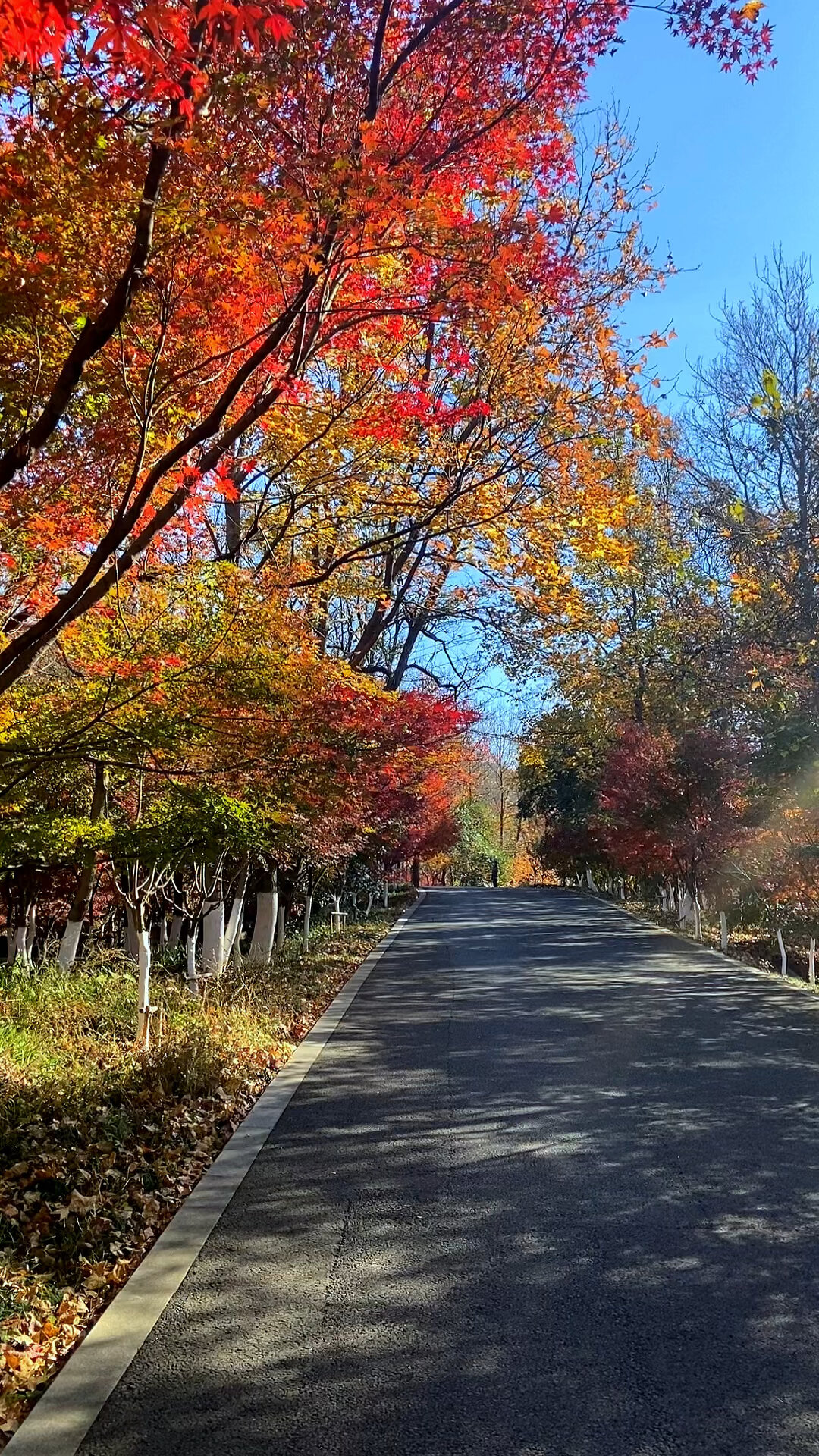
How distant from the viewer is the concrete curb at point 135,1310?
3041mm

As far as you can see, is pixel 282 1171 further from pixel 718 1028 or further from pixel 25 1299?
pixel 718 1028

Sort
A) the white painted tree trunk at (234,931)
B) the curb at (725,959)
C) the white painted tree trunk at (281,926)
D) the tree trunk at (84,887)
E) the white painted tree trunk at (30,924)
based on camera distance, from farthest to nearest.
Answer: the white painted tree trunk at (281,926), the white painted tree trunk at (30,924), the white painted tree trunk at (234,931), the curb at (725,959), the tree trunk at (84,887)

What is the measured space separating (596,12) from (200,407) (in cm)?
339

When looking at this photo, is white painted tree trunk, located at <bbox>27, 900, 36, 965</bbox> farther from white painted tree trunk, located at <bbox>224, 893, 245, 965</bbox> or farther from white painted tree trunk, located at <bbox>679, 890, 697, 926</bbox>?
white painted tree trunk, located at <bbox>679, 890, 697, 926</bbox>

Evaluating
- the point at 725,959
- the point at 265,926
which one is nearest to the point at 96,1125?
the point at 265,926

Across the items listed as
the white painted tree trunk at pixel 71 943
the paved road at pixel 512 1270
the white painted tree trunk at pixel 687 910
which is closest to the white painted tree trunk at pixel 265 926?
the white painted tree trunk at pixel 71 943

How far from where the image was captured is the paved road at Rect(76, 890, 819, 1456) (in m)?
3.05

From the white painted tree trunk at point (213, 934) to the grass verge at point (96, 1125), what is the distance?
3.04 metres

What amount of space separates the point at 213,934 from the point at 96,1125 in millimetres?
9098

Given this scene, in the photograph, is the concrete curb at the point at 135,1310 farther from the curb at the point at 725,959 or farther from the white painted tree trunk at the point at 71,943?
the curb at the point at 725,959

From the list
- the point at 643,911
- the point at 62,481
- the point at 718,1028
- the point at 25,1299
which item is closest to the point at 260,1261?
the point at 25,1299

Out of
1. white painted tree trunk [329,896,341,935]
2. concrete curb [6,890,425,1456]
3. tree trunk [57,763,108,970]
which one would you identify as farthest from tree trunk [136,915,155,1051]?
white painted tree trunk [329,896,341,935]

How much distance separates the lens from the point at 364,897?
97.7 feet

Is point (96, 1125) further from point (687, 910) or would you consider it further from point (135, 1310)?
point (687, 910)
